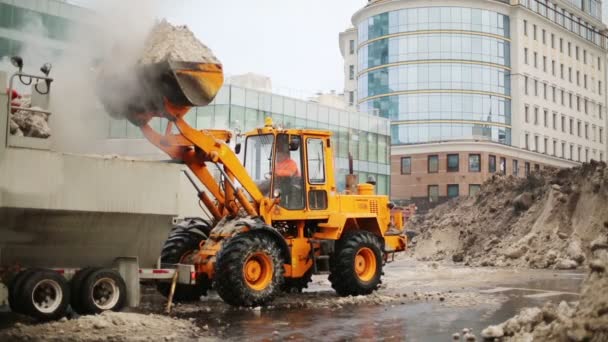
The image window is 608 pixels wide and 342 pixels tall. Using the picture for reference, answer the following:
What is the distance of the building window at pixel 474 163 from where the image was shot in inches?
2562

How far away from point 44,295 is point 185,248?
12.5ft

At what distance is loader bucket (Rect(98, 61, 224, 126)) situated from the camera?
10.9 m

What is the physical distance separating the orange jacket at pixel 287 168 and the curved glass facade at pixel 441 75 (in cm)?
5428

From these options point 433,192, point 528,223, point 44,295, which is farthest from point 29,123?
point 433,192

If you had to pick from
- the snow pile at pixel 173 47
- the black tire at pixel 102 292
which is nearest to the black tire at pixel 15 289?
the black tire at pixel 102 292

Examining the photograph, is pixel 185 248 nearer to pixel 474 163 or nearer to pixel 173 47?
pixel 173 47

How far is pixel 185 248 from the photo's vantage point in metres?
12.9

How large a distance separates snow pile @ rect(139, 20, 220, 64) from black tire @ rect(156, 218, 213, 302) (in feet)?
11.2

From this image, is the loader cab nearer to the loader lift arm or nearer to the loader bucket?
the loader lift arm

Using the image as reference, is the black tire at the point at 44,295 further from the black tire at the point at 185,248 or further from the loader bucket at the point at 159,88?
the black tire at the point at 185,248

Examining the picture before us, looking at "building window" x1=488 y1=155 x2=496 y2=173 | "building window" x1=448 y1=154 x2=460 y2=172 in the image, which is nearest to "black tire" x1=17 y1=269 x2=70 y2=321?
"building window" x1=448 y1=154 x2=460 y2=172

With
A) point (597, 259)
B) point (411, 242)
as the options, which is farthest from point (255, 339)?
point (411, 242)

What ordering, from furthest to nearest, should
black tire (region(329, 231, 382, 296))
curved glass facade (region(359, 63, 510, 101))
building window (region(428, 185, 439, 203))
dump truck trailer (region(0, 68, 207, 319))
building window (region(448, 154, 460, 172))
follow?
curved glass facade (region(359, 63, 510, 101)) → building window (region(428, 185, 439, 203)) → building window (region(448, 154, 460, 172)) → black tire (region(329, 231, 382, 296)) → dump truck trailer (region(0, 68, 207, 319))

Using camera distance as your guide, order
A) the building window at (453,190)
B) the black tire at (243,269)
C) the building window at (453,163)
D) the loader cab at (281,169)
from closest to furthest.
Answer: the black tire at (243,269) < the loader cab at (281,169) < the building window at (453,163) < the building window at (453,190)
